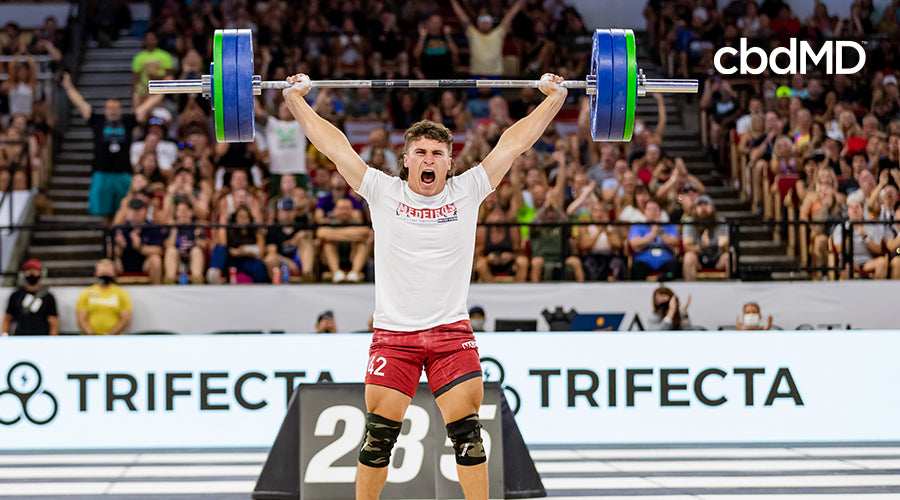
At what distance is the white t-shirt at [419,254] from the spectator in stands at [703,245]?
253 inches

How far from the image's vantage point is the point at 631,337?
8773 mm

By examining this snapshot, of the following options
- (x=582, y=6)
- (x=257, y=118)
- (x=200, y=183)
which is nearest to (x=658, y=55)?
(x=582, y=6)

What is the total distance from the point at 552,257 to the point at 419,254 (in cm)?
626

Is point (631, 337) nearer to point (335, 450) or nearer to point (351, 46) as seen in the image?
point (335, 450)

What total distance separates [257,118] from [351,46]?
7.88 ft

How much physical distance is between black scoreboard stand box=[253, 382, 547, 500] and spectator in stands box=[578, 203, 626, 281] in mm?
4827

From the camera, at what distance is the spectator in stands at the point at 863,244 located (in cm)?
1125

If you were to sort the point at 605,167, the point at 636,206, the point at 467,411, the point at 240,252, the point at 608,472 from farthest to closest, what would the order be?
1. the point at 605,167
2. the point at 636,206
3. the point at 240,252
4. the point at 608,472
5. the point at 467,411

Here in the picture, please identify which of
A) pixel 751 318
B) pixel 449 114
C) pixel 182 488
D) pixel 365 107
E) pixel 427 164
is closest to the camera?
pixel 427 164

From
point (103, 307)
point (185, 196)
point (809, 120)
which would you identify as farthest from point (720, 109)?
point (103, 307)

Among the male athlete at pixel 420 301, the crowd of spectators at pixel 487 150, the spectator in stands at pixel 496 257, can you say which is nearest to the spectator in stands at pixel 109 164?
the crowd of spectators at pixel 487 150

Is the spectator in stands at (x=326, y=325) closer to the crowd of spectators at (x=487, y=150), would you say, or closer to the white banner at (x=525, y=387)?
the white banner at (x=525, y=387)

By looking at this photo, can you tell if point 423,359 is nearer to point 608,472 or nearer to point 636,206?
point 608,472

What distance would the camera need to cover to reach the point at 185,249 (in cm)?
1130
